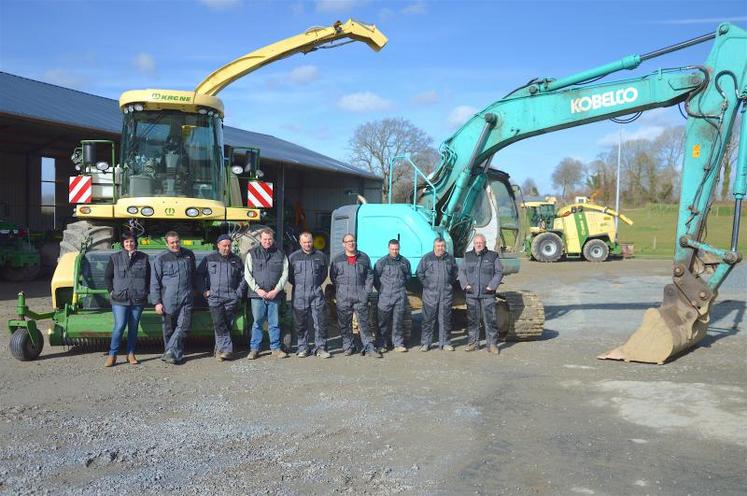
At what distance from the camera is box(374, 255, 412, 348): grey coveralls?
8633 millimetres

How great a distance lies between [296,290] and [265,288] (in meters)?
0.41

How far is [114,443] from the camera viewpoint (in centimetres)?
505

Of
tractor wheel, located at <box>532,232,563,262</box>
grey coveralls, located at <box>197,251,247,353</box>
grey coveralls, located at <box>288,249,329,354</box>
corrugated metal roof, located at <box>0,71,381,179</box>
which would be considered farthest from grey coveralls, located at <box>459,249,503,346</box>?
tractor wheel, located at <box>532,232,563,262</box>

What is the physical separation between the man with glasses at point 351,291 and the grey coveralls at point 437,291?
29.2 inches

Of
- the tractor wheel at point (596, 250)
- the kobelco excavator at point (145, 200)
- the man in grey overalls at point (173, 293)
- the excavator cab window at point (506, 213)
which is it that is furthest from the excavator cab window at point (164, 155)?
the tractor wheel at point (596, 250)

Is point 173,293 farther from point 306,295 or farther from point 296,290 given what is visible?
point 306,295

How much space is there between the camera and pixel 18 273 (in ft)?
54.5

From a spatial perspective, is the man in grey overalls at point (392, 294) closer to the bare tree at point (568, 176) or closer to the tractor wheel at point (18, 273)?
the tractor wheel at point (18, 273)

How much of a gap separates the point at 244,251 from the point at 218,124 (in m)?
1.90

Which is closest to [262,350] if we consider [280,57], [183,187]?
[183,187]

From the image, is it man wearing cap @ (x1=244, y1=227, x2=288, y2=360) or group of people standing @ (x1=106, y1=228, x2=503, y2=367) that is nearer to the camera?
group of people standing @ (x1=106, y1=228, x2=503, y2=367)

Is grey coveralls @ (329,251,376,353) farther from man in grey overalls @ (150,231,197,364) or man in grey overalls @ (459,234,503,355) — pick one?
man in grey overalls @ (150,231,197,364)

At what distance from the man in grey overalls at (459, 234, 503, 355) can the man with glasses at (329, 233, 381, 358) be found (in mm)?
1300

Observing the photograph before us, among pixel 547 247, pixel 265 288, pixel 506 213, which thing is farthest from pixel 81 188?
pixel 547 247
